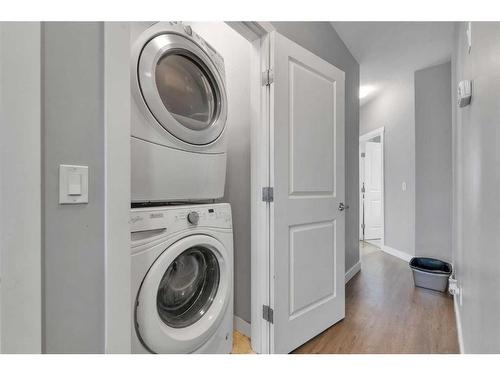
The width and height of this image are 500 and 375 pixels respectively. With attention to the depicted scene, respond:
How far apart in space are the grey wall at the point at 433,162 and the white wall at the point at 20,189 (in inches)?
140

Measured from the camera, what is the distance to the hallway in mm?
1455

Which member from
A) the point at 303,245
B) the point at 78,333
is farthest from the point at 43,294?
the point at 303,245

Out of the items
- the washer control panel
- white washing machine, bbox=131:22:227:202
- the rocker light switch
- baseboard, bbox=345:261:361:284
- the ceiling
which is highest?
the ceiling

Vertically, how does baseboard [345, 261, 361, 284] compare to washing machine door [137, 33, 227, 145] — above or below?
below

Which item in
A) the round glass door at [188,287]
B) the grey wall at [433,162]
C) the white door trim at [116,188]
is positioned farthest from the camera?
the grey wall at [433,162]

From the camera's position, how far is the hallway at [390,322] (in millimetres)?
1455

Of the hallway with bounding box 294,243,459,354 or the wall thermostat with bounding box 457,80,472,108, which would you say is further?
the hallway with bounding box 294,243,459,354

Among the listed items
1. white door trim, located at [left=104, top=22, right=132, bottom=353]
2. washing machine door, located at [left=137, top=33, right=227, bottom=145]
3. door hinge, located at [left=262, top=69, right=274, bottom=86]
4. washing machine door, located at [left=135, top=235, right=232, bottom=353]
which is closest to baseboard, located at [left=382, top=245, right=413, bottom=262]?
washing machine door, located at [left=135, top=235, right=232, bottom=353]

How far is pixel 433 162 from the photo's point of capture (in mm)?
2875

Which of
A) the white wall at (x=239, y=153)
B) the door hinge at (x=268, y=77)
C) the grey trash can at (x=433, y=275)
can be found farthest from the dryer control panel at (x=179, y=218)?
the grey trash can at (x=433, y=275)

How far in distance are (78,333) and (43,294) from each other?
0.50 ft

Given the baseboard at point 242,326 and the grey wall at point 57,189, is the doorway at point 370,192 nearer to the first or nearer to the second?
the baseboard at point 242,326

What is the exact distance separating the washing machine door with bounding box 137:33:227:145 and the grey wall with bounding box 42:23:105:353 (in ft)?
0.94

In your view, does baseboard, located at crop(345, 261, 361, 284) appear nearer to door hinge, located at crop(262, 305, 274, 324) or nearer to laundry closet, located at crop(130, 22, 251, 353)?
door hinge, located at crop(262, 305, 274, 324)
